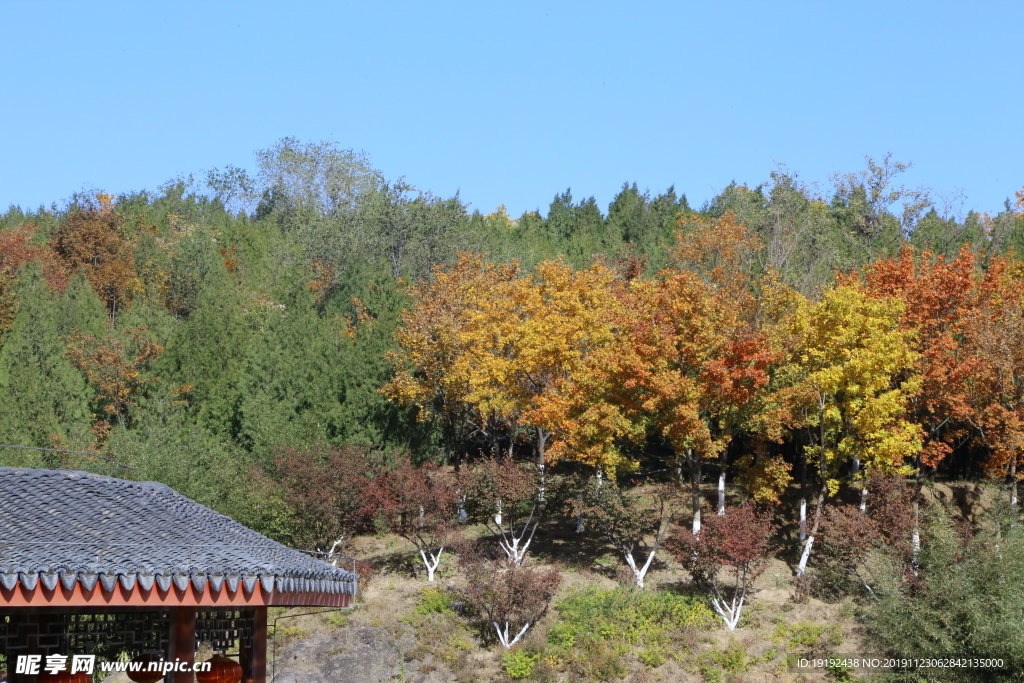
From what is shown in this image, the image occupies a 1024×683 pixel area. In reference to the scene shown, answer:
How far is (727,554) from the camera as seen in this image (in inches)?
1041

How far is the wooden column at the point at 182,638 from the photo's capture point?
25.9ft

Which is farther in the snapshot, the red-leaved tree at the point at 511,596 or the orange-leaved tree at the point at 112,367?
the orange-leaved tree at the point at 112,367

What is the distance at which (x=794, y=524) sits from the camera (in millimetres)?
32062

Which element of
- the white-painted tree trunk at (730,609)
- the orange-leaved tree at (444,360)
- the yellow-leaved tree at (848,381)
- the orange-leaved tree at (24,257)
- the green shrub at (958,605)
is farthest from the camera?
the orange-leaved tree at (24,257)

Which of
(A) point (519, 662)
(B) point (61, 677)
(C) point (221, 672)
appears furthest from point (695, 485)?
(B) point (61, 677)

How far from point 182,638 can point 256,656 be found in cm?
102

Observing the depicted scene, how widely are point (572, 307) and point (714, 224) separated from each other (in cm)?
1684

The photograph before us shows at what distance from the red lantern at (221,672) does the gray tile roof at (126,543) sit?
1049 mm

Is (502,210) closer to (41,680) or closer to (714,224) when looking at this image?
(714,224)

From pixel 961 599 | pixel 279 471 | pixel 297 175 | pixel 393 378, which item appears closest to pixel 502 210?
pixel 297 175

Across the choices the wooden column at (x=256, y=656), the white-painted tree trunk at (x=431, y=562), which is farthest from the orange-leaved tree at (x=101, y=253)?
the wooden column at (x=256, y=656)

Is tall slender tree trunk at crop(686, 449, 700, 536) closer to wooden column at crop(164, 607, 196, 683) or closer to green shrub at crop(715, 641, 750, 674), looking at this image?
green shrub at crop(715, 641, 750, 674)

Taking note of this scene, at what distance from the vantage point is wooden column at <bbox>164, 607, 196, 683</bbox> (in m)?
7.88

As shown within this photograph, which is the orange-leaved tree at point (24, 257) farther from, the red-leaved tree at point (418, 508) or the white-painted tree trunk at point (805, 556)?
the white-painted tree trunk at point (805, 556)
